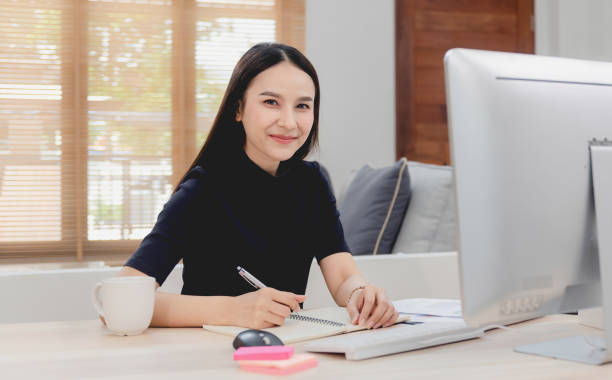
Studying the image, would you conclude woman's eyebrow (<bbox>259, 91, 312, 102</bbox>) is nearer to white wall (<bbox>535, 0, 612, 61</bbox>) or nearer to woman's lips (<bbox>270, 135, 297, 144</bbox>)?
woman's lips (<bbox>270, 135, 297, 144</bbox>)

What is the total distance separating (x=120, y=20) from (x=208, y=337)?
293 cm

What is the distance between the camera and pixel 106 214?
11.4ft

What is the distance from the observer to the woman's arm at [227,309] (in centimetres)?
96

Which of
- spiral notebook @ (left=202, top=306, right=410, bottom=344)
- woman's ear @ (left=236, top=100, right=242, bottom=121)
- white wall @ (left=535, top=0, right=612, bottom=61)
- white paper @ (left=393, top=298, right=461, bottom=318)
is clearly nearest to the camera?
Answer: spiral notebook @ (left=202, top=306, right=410, bottom=344)

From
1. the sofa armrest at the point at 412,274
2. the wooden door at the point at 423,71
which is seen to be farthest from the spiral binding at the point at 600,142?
the wooden door at the point at 423,71

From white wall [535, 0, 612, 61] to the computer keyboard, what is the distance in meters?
3.10

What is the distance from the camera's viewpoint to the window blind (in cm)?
336

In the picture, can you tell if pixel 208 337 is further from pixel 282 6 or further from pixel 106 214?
pixel 282 6

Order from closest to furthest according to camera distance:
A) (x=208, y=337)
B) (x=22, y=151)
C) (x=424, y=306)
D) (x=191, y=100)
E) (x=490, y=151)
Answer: (x=490, y=151)
(x=208, y=337)
(x=424, y=306)
(x=22, y=151)
(x=191, y=100)

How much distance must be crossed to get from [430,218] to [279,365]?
4.68ft

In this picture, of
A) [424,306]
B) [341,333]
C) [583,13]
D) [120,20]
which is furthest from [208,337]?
[583,13]

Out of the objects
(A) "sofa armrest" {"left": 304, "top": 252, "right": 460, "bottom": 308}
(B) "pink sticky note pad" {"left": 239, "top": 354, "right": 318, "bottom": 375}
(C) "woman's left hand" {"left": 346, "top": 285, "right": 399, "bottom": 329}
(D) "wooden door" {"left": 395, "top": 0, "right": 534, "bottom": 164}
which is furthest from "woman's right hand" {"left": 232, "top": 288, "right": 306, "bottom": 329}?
(D) "wooden door" {"left": 395, "top": 0, "right": 534, "bottom": 164}

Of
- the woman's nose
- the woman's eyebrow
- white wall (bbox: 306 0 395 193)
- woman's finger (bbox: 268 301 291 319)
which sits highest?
white wall (bbox: 306 0 395 193)

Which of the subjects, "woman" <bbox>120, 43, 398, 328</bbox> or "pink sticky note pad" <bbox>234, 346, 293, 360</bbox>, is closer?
"pink sticky note pad" <bbox>234, 346, 293, 360</bbox>
